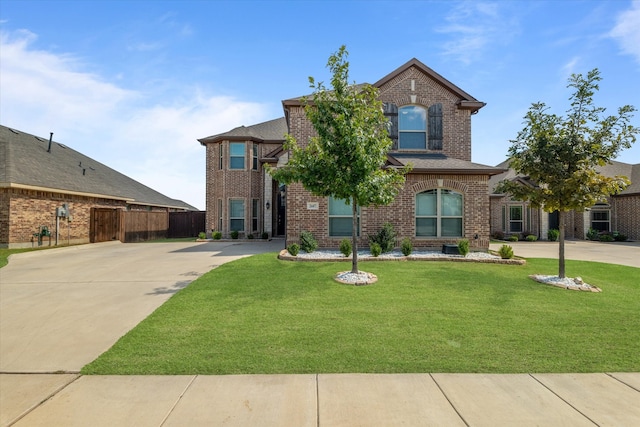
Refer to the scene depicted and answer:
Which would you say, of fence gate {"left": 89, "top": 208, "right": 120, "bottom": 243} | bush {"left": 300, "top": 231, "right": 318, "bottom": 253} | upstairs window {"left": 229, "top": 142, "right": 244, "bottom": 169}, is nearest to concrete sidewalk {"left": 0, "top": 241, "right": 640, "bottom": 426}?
bush {"left": 300, "top": 231, "right": 318, "bottom": 253}

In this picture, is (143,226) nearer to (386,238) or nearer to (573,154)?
(386,238)

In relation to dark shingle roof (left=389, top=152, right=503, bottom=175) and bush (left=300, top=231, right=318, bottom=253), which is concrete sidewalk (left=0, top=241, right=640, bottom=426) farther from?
dark shingle roof (left=389, top=152, right=503, bottom=175)

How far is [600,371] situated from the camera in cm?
390

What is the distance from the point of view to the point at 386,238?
12.1m

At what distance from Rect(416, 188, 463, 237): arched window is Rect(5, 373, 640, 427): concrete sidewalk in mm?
9398

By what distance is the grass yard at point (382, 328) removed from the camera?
4.01m

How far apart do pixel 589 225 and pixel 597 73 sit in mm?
19277

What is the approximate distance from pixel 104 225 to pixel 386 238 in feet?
57.4

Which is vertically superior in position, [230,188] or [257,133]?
[257,133]

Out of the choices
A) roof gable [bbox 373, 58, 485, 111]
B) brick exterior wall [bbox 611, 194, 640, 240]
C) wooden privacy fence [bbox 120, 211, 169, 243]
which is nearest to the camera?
roof gable [bbox 373, 58, 485, 111]

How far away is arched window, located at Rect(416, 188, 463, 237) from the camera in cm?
1305

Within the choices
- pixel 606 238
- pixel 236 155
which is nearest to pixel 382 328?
pixel 236 155

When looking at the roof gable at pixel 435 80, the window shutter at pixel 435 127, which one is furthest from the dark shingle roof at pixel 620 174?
the window shutter at pixel 435 127

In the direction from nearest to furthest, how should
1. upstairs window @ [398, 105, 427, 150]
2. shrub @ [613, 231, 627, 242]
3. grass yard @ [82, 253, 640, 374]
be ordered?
grass yard @ [82, 253, 640, 374], upstairs window @ [398, 105, 427, 150], shrub @ [613, 231, 627, 242]
